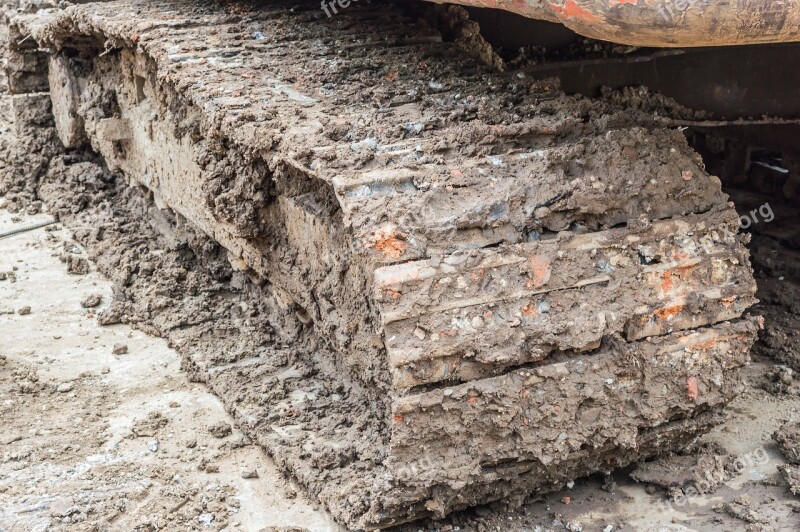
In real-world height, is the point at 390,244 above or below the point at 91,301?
above

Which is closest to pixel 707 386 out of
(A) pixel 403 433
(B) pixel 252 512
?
(A) pixel 403 433

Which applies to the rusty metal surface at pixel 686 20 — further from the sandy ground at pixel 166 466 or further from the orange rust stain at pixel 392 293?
the sandy ground at pixel 166 466

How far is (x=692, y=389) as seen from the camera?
9.83 ft

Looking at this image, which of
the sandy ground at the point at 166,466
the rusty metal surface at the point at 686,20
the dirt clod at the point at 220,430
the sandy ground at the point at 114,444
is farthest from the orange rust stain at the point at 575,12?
the dirt clod at the point at 220,430

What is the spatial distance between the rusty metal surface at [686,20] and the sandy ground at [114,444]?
65.6 inches

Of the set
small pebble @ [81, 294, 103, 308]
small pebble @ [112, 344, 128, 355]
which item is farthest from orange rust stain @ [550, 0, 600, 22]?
small pebble @ [81, 294, 103, 308]

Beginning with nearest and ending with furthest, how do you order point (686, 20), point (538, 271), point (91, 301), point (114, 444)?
point (686, 20) < point (538, 271) < point (114, 444) < point (91, 301)

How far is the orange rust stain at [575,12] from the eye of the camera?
2461 mm

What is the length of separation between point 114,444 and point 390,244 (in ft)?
4.86

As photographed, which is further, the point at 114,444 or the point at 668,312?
the point at 114,444

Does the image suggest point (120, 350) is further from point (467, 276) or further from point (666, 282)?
point (666, 282)

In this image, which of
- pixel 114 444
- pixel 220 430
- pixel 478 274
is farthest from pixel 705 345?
pixel 114 444

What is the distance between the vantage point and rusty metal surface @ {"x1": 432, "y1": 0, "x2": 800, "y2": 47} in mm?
A: 2318

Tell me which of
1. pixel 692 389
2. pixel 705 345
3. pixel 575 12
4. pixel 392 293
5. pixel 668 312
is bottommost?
pixel 692 389
